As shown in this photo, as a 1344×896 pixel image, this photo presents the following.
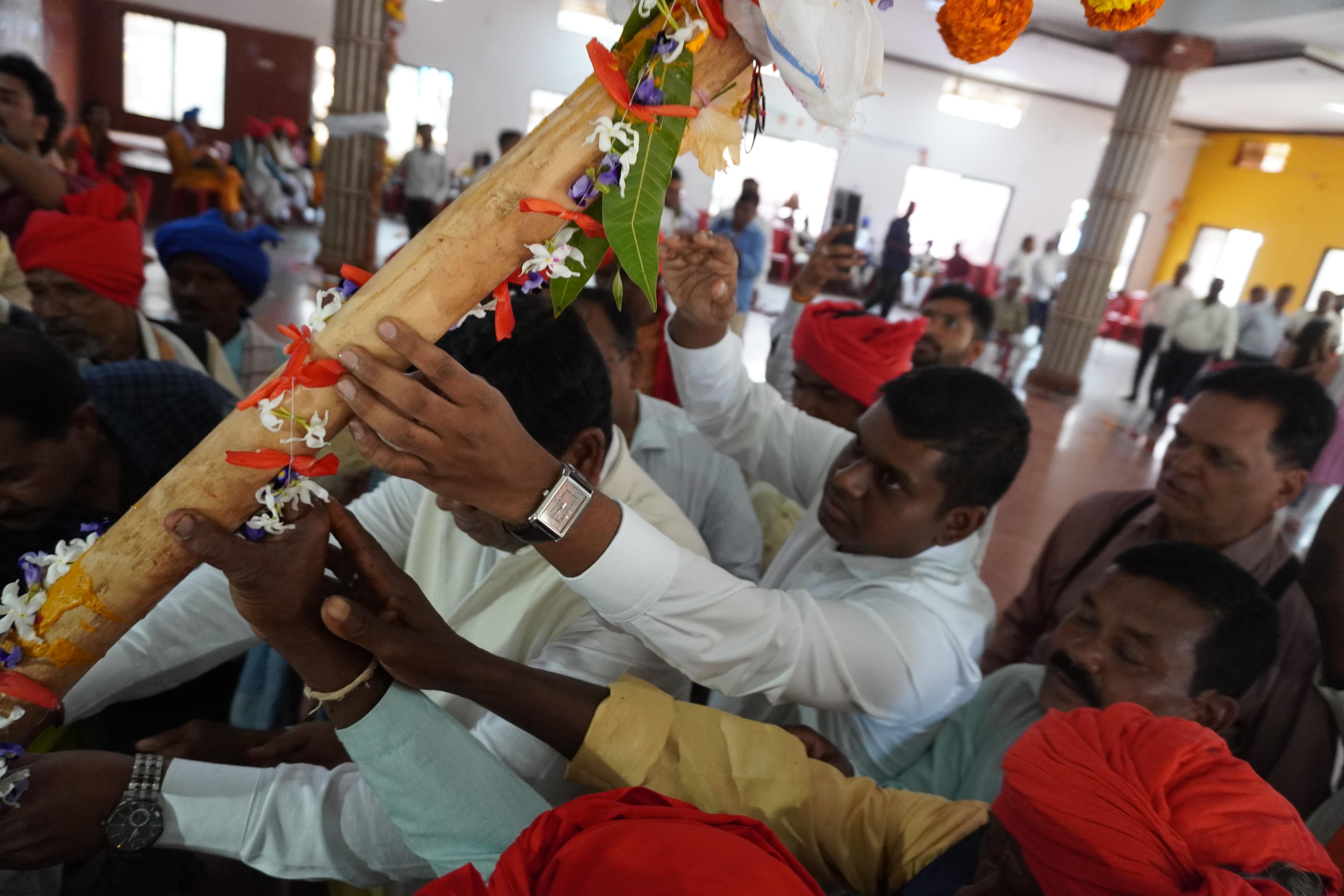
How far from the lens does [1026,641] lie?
93.8 inches

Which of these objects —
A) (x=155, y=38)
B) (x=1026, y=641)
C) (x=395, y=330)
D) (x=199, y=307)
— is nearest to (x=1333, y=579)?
(x=1026, y=641)

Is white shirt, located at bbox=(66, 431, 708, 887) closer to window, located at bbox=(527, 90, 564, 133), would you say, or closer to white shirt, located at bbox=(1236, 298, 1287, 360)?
white shirt, located at bbox=(1236, 298, 1287, 360)

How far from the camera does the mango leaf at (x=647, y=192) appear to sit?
0.79 m

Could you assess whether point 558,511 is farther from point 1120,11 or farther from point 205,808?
point 1120,11

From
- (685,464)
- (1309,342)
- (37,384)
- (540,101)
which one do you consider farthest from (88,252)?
(540,101)

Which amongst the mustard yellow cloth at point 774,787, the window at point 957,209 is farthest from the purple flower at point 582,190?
the window at point 957,209

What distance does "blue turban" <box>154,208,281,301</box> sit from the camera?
9.46 feet

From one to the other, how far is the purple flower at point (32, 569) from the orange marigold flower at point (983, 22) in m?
1.16

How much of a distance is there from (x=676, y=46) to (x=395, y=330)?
383 millimetres

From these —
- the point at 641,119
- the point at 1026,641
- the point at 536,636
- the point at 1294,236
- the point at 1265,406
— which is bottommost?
the point at 1026,641

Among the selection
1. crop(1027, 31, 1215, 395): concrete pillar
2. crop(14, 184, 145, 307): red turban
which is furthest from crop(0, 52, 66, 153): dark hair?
crop(1027, 31, 1215, 395): concrete pillar

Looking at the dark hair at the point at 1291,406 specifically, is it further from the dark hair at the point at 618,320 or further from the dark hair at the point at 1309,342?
the dark hair at the point at 1309,342

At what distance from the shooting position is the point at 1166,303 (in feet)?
33.8

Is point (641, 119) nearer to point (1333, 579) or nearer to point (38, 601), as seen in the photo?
point (38, 601)
